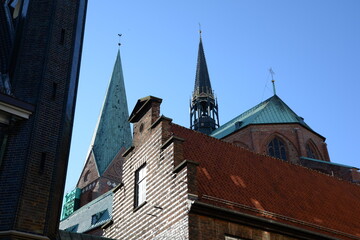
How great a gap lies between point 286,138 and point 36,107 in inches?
1020

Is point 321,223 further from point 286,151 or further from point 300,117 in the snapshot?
point 300,117

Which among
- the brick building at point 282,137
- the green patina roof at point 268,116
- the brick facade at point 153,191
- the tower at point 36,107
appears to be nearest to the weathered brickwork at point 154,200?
the brick facade at point 153,191

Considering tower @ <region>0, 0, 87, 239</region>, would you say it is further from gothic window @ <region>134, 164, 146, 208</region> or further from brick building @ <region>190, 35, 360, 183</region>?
brick building @ <region>190, 35, 360, 183</region>

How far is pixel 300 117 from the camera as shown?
3847 centimetres

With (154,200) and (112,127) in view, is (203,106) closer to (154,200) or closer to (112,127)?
(112,127)

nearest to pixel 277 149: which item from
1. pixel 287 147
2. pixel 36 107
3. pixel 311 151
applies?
pixel 287 147

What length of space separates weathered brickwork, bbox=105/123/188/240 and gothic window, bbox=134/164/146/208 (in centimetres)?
15

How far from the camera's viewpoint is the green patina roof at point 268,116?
36.2 m

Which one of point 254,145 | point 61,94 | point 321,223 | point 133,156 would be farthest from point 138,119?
point 254,145

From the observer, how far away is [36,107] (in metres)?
12.2

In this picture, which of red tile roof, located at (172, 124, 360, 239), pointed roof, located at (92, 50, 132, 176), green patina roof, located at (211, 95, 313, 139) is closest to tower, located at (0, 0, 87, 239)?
red tile roof, located at (172, 124, 360, 239)

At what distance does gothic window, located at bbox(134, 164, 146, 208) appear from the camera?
14.9 metres

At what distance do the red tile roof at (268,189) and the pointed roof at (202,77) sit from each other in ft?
110

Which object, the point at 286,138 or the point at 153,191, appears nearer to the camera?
the point at 153,191
